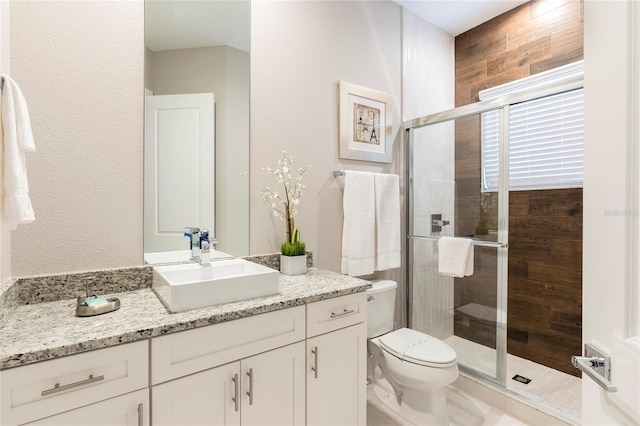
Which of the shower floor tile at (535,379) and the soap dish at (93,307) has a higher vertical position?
the soap dish at (93,307)

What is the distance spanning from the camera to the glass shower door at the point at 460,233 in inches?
78.0

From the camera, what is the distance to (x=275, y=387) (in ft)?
4.10

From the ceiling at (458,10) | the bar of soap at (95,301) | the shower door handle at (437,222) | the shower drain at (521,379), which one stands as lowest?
the shower drain at (521,379)

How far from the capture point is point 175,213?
1560 mm

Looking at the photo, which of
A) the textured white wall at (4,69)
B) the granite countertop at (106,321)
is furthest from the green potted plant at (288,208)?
the textured white wall at (4,69)

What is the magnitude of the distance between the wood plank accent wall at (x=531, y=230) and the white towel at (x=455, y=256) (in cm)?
8

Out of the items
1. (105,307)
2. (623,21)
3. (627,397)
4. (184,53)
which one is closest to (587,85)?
(623,21)

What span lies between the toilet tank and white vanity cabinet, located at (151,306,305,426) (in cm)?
79

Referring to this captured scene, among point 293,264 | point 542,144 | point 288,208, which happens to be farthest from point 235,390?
point 542,144

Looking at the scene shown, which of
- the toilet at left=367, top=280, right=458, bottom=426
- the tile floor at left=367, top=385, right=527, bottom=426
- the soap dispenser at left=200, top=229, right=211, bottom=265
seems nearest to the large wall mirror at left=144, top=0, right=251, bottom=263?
the soap dispenser at left=200, top=229, right=211, bottom=265

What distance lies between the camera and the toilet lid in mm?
1665

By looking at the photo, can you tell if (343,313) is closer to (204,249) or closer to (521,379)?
(204,249)

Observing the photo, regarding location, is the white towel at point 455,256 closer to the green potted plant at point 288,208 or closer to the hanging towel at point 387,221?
the hanging towel at point 387,221

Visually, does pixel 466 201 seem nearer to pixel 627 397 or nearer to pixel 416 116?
pixel 416 116
